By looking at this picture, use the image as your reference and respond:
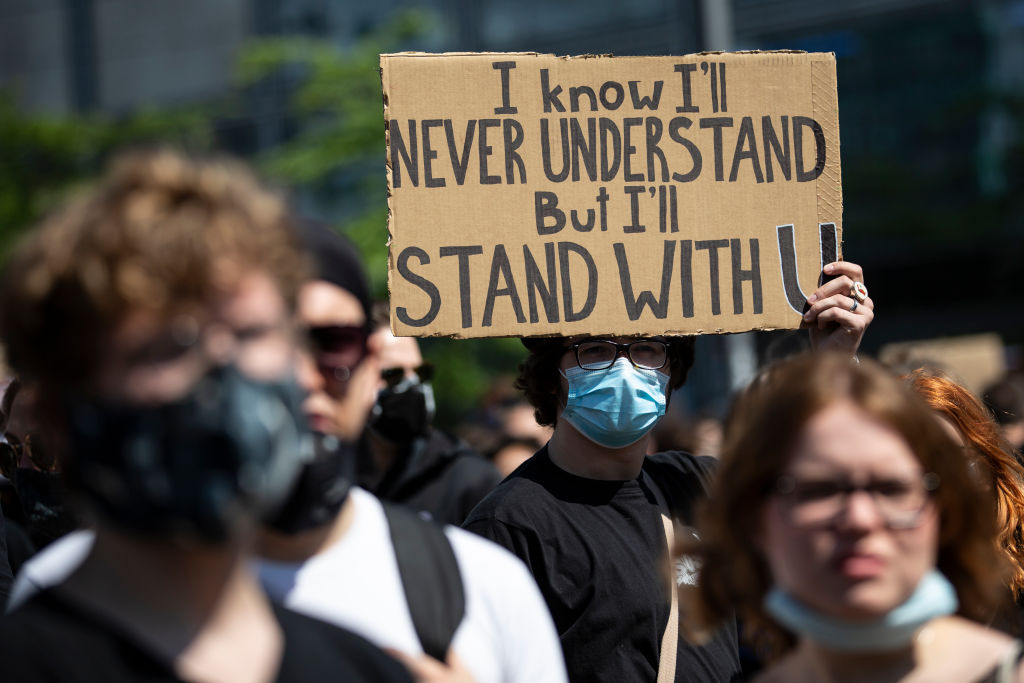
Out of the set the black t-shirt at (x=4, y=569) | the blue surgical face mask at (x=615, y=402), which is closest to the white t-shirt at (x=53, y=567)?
the black t-shirt at (x=4, y=569)

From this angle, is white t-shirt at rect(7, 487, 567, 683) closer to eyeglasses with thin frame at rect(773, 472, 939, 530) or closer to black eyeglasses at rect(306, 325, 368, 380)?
black eyeglasses at rect(306, 325, 368, 380)

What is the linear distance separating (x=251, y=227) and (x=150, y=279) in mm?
170

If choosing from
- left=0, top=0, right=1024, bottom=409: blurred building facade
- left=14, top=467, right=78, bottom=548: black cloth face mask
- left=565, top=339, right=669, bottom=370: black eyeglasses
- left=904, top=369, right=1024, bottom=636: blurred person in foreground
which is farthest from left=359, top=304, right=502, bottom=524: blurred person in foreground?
left=0, top=0, right=1024, bottom=409: blurred building facade

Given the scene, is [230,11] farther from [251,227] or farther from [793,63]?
[251,227]

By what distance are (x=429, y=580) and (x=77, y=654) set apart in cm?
67

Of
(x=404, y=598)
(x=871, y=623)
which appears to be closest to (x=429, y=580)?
(x=404, y=598)

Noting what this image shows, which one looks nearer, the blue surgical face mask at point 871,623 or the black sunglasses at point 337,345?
the blue surgical face mask at point 871,623

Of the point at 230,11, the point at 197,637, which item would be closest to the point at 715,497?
the point at 197,637

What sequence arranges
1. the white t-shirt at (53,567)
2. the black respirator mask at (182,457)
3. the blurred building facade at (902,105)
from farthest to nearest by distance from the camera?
the blurred building facade at (902,105) < the white t-shirt at (53,567) < the black respirator mask at (182,457)

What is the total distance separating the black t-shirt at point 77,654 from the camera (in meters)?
1.63

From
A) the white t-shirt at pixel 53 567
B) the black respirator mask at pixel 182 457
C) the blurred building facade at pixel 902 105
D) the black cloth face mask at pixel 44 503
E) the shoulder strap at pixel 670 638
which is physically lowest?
the shoulder strap at pixel 670 638

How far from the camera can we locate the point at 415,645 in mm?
2096

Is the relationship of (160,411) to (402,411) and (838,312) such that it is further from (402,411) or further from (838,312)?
(402,411)

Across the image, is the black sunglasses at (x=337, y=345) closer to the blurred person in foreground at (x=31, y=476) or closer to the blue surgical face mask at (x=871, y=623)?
the blue surgical face mask at (x=871, y=623)
